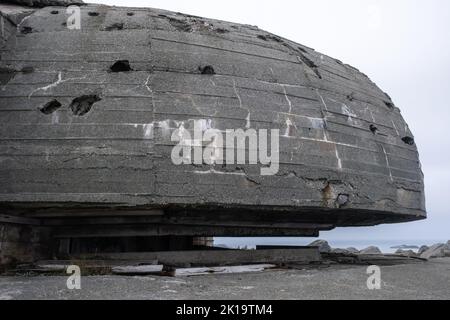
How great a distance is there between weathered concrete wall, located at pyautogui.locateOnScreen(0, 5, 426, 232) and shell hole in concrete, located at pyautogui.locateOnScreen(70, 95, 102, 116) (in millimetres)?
20

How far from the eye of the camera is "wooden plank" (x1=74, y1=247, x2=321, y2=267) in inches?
270

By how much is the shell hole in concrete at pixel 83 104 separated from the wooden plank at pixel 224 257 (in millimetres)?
2053

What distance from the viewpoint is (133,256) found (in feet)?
22.6

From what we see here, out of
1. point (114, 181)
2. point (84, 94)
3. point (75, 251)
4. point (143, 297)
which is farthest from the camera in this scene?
point (75, 251)

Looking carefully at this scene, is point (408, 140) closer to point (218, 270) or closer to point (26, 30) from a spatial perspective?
point (218, 270)

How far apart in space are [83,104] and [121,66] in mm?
882

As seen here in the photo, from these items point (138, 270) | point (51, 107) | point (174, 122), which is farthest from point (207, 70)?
point (138, 270)

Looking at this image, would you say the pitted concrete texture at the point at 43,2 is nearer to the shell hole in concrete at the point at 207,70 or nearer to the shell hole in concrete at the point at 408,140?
the shell hole in concrete at the point at 207,70

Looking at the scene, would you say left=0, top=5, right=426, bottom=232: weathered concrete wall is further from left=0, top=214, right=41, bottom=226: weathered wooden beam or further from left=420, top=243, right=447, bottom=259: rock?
left=420, top=243, right=447, bottom=259: rock

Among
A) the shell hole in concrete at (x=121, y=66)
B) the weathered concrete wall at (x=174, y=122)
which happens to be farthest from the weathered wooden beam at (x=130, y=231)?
the shell hole in concrete at (x=121, y=66)

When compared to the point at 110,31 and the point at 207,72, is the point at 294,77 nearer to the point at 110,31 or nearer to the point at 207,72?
the point at 207,72

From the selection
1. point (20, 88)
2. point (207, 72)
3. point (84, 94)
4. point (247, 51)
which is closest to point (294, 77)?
point (247, 51)

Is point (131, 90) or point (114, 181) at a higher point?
point (131, 90)

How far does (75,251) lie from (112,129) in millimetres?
2174
